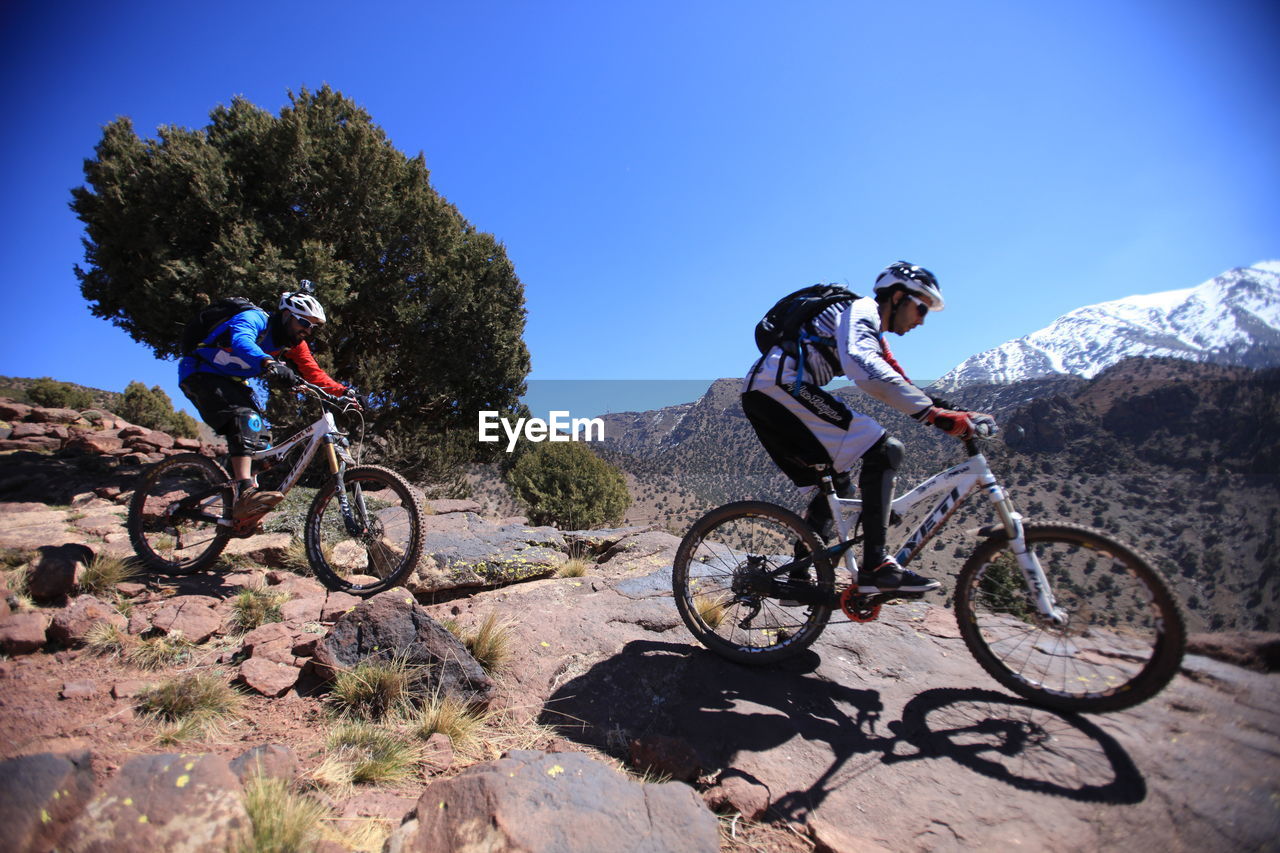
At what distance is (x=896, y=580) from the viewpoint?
2971mm

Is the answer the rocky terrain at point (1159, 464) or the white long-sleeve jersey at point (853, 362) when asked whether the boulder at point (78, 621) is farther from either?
the rocky terrain at point (1159, 464)

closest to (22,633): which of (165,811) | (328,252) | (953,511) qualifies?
(165,811)

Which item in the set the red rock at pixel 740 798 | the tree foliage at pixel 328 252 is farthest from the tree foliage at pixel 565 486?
the red rock at pixel 740 798

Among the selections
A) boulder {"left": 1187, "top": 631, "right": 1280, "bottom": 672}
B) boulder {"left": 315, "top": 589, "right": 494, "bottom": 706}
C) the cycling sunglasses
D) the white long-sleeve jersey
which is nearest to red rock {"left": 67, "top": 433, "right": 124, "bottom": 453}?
boulder {"left": 315, "top": 589, "right": 494, "bottom": 706}

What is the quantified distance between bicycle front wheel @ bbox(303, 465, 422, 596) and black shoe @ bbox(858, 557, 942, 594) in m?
3.36

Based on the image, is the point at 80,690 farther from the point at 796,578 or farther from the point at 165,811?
the point at 796,578

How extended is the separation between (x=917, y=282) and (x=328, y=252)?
49.6ft

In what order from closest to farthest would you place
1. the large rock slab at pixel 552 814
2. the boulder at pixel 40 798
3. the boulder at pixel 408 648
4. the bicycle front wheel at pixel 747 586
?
the boulder at pixel 40 798
the large rock slab at pixel 552 814
the boulder at pixel 408 648
the bicycle front wheel at pixel 747 586

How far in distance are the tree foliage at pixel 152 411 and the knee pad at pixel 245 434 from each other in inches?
944

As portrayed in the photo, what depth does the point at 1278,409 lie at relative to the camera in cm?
518

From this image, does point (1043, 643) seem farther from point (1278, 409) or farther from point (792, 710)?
point (1278, 409)

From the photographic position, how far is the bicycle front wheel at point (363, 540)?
430cm

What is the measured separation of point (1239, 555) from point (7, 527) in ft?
42.9

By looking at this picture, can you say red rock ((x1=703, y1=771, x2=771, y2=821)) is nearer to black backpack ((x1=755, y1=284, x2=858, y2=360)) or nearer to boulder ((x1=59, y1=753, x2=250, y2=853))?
boulder ((x1=59, y1=753, x2=250, y2=853))
